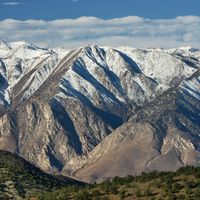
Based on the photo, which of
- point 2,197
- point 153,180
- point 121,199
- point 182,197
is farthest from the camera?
point 2,197

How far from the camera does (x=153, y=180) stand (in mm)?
162000

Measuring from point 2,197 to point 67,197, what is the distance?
3599cm

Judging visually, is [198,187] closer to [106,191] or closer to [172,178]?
[172,178]

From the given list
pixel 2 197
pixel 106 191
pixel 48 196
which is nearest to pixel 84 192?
pixel 106 191

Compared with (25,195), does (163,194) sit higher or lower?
higher

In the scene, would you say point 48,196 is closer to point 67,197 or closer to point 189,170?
point 67,197

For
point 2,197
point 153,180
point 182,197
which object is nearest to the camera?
point 182,197

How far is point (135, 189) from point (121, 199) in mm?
6722

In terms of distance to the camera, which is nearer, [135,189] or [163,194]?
[163,194]

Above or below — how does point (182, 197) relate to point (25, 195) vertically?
above

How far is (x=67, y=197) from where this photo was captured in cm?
16350

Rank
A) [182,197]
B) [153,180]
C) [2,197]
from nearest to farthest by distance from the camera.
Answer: [182,197] → [153,180] → [2,197]

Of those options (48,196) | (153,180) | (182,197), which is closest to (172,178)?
(153,180)

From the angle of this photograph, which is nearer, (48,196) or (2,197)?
(48,196)
